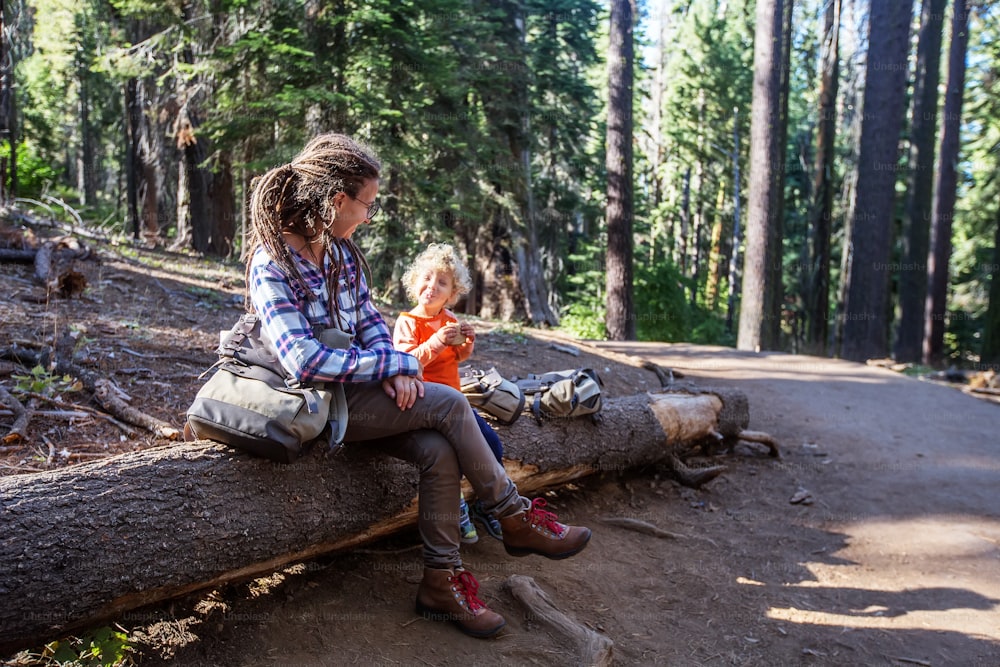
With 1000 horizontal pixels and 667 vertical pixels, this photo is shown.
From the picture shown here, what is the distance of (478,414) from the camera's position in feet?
15.5

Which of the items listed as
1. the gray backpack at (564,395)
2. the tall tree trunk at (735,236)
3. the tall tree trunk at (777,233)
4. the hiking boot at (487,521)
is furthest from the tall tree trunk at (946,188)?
the hiking boot at (487,521)

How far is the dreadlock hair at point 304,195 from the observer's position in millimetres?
3465

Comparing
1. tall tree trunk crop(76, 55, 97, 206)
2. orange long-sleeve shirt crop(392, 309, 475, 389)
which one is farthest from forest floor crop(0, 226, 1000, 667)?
tall tree trunk crop(76, 55, 97, 206)

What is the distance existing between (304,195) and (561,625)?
2459 mm

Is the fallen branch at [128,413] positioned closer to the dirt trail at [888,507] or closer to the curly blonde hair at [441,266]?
the curly blonde hair at [441,266]

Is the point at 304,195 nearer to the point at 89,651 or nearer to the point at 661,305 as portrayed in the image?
the point at 89,651

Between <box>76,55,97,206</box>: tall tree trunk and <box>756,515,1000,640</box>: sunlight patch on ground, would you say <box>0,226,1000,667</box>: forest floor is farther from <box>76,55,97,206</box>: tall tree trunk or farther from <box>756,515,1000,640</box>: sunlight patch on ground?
<box>76,55,97,206</box>: tall tree trunk

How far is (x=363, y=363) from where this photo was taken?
338 cm

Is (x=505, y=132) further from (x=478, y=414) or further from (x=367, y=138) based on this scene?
(x=478, y=414)

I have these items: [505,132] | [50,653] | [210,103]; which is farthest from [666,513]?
[505,132]

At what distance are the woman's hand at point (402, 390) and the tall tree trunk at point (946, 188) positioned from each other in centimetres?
1762

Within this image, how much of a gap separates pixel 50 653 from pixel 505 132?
15763mm

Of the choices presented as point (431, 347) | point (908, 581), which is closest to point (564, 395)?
point (431, 347)

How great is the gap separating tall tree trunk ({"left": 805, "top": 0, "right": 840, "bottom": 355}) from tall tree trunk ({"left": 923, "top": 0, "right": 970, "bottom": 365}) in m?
2.42
